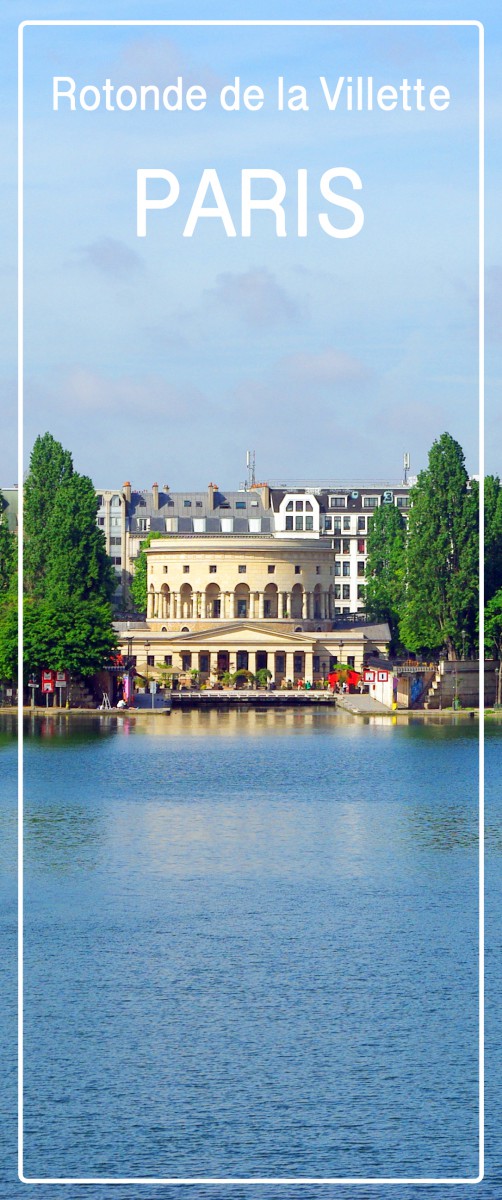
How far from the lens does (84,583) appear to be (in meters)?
95.6

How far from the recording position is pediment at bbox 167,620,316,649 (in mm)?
124375

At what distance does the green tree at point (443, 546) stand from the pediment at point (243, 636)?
2836 centimetres

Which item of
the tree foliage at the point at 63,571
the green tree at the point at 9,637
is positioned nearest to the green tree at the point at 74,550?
the tree foliage at the point at 63,571

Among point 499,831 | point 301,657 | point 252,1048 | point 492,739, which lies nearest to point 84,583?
point 492,739

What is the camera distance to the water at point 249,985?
77.2 ft

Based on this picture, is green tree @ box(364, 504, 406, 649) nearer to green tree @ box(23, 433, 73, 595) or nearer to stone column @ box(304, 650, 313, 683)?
stone column @ box(304, 650, 313, 683)

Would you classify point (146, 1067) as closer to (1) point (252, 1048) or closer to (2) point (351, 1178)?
(1) point (252, 1048)

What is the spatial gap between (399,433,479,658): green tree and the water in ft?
121

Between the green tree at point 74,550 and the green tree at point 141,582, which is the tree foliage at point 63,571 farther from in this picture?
the green tree at point 141,582

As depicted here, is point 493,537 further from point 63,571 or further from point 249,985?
point 249,985

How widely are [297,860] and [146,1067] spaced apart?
18.3m

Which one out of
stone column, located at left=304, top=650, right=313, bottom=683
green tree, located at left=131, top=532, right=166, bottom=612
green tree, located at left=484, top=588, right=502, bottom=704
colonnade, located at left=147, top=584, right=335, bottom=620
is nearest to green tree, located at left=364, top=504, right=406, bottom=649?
colonnade, located at left=147, top=584, right=335, bottom=620

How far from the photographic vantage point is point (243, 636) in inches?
4929

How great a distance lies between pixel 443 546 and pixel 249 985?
216 feet
